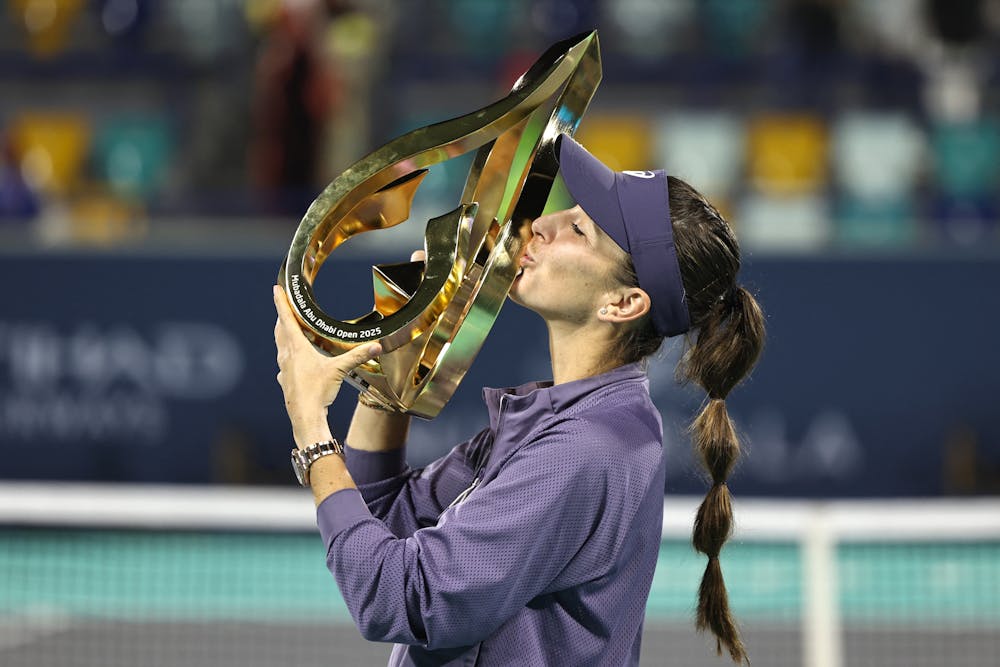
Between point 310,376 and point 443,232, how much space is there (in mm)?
294

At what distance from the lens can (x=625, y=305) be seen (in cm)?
205

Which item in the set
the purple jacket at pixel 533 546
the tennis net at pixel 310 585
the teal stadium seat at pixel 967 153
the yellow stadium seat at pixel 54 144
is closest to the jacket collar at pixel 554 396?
the purple jacket at pixel 533 546

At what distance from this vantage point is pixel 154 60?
9.12 metres

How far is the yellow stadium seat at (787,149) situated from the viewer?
7781 millimetres

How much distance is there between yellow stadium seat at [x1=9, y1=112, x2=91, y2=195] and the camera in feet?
28.5

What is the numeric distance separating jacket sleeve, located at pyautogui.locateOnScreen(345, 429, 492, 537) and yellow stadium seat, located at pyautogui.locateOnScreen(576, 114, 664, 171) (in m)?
5.25

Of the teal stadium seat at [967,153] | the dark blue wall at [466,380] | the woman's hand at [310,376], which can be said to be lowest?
the woman's hand at [310,376]

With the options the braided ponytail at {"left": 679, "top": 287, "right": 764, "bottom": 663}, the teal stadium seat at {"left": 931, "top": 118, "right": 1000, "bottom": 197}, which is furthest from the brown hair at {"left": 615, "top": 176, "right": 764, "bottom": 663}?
the teal stadium seat at {"left": 931, "top": 118, "right": 1000, "bottom": 197}

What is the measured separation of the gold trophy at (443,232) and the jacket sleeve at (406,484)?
174 millimetres

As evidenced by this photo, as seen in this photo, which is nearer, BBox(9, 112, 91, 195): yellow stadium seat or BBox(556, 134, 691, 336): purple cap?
BBox(556, 134, 691, 336): purple cap

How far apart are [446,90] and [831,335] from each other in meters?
3.37

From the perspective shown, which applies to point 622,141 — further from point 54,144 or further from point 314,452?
point 314,452

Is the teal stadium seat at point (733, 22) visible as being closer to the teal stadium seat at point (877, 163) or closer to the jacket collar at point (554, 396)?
the teal stadium seat at point (877, 163)

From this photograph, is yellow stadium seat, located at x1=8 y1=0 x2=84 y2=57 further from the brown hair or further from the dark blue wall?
the brown hair
